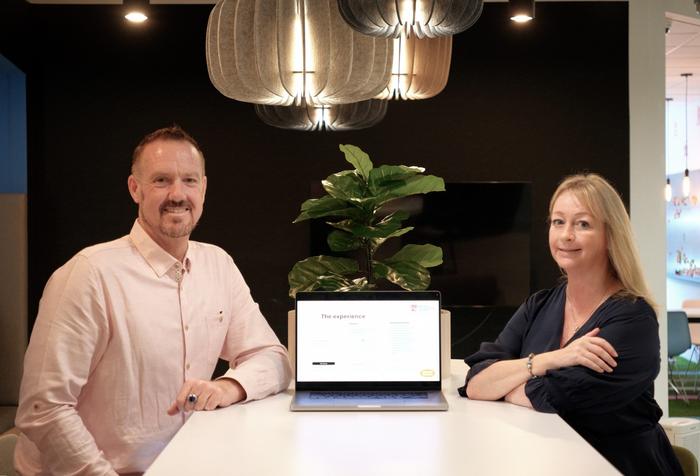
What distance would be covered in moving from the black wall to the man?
3.73 meters

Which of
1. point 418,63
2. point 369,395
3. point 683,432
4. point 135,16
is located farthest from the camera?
point 135,16

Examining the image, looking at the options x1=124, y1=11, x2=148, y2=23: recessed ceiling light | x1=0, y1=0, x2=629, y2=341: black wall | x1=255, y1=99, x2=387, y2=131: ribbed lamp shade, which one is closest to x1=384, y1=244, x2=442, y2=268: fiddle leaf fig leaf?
x1=255, y1=99, x2=387, y2=131: ribbed lamp shade

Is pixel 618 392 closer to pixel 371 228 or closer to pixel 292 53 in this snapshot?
pixel 371 228

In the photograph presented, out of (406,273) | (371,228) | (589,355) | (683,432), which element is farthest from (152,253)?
(683,432)

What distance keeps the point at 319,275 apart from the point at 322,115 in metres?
1.63

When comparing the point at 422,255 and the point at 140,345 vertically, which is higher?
the point at 422,255

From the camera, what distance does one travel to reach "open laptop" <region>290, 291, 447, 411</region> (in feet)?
7.47

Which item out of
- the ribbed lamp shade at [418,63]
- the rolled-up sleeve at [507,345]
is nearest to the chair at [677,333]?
the ribbed lamp shade at [418,63]

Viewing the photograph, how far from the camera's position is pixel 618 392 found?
2133 mm

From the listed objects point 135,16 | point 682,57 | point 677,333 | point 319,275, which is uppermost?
point 682,57

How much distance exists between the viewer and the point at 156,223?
2.36 meters

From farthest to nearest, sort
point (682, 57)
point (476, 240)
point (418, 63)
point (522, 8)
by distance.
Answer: point (682, 57) → point (476, 240) → point (418, 63) → point (522, 8)

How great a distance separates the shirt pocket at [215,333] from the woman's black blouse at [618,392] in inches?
27.5

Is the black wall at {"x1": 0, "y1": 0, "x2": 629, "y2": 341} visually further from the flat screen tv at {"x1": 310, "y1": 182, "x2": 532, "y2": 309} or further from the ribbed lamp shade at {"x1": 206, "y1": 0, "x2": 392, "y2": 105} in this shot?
the ribbed lamp shade at {"x1": 206, "y1": 0, "x2": 392, "y2": 105}
